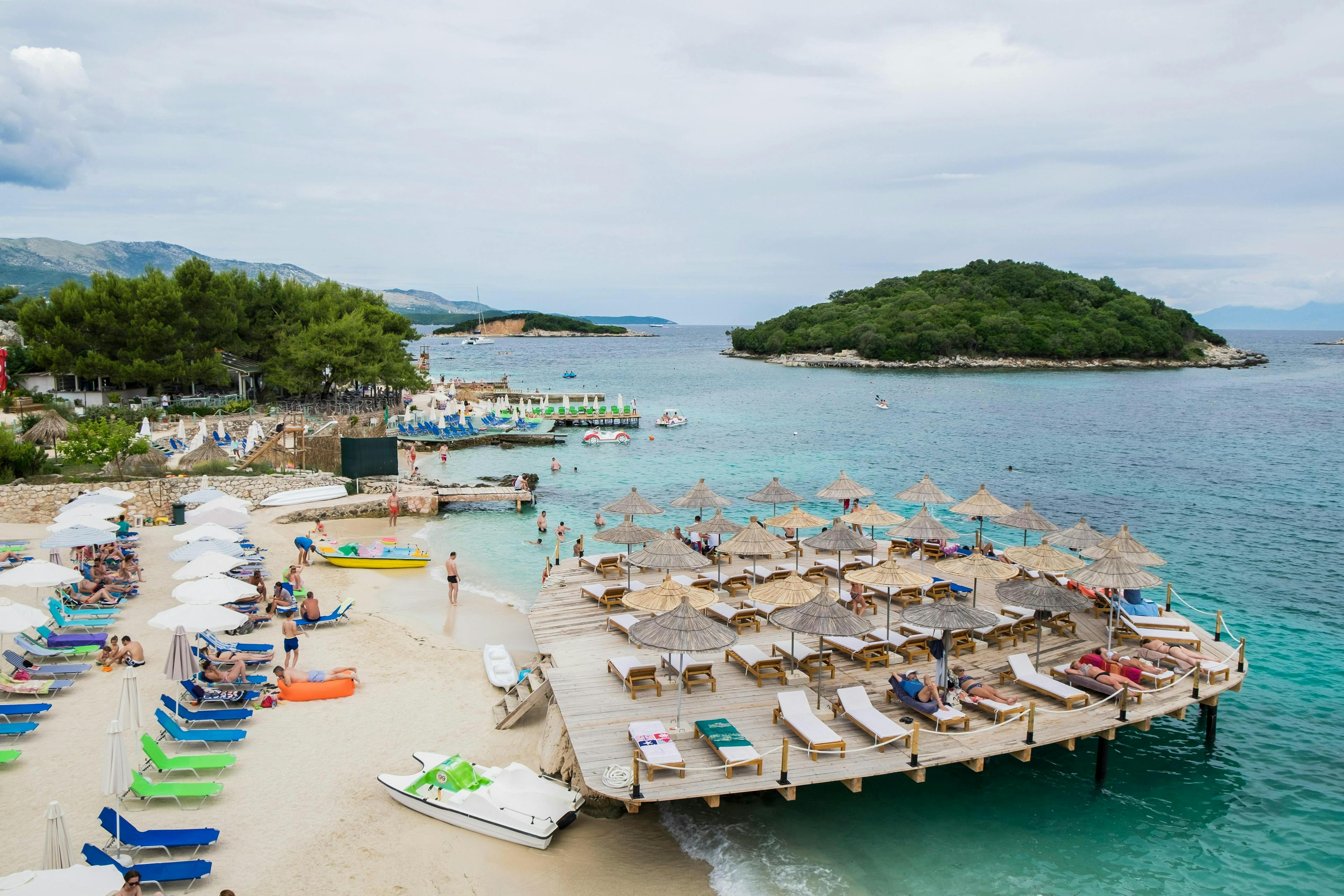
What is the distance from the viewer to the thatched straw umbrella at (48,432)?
1134 inches

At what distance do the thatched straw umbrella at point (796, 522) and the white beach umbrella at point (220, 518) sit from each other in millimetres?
14145

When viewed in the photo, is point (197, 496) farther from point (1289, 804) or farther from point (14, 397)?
point (1289, 804)

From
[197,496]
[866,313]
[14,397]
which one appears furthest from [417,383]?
[866,313]

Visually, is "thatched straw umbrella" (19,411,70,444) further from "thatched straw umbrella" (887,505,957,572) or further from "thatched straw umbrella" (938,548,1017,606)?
"thatched straw umbrella" (938,548,1017,606)

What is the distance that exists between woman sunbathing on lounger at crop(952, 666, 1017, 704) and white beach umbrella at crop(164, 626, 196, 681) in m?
12.8

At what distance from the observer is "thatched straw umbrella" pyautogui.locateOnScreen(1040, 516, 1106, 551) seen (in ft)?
54.5

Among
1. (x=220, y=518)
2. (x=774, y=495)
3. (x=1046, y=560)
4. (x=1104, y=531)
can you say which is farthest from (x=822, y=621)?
(x=1104, y=531)

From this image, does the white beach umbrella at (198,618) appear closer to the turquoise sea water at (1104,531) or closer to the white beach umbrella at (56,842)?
the white beach umbrella at (56,842)

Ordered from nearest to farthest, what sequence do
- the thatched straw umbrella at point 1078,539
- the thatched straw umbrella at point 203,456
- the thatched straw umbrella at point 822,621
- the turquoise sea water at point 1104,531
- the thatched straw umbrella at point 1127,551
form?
the turquoise sea water at point 1104,531, the thatched straw umbrella at point 822,621, the thatched straw umbrella at point 1127,551, the thatched straw umbrella at point 1078,539, the thatched straw umbrella at point 203,456

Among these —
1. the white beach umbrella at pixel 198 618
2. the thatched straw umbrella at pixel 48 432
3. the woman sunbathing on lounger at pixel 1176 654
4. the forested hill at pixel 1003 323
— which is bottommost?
the woman sunbathing on lounger at pixel 1176 654

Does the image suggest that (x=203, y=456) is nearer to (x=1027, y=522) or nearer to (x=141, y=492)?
(x=141, y=492)

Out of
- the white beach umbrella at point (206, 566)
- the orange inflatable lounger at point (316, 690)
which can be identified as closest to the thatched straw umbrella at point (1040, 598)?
the orange inflatable lounger at point (316, 690)

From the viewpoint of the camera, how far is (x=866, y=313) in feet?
501

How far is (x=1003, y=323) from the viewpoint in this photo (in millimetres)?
132250
